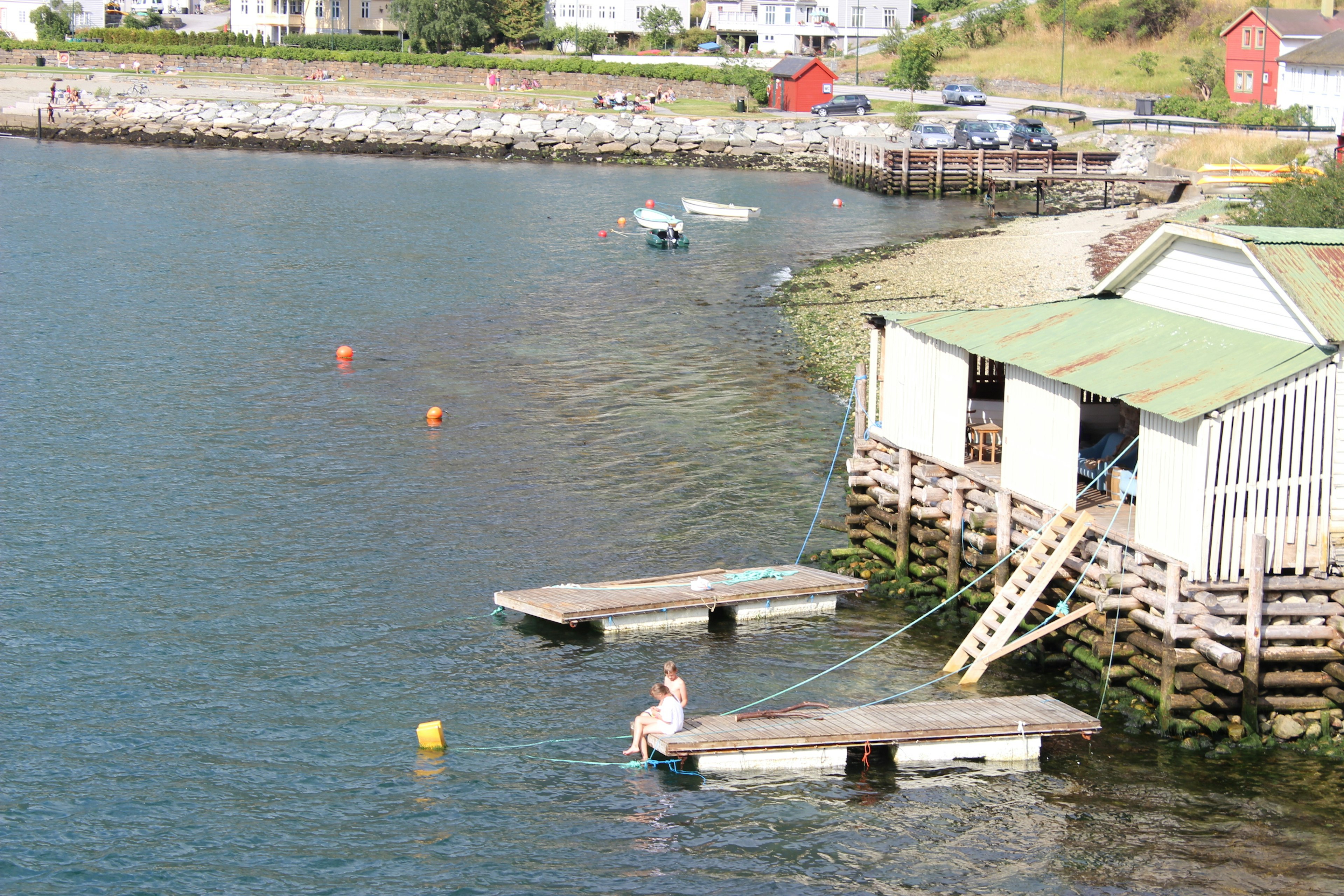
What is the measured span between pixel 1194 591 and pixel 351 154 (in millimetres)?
100330

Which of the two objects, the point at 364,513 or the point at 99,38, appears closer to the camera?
the point at 364,513

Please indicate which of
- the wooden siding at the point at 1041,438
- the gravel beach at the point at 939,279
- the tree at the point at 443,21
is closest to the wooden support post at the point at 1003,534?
the wooden siding at the point at 1041,438

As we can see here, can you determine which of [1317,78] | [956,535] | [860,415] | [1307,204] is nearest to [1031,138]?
[1317,78]

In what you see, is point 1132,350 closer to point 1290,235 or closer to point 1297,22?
point 1290,235

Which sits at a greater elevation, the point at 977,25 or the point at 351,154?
the point at 977,25

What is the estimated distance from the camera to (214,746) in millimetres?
Answer: 20953

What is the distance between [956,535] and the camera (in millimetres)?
25609

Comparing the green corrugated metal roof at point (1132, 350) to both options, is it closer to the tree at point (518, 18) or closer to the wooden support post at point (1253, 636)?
the wooden support post at point (1253, 636)

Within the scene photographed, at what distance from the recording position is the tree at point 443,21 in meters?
141

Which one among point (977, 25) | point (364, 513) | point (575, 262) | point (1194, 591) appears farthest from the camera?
point (977, 25)

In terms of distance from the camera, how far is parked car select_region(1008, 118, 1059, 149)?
286 feet

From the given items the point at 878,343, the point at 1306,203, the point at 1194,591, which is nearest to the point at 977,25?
the point at 1306,203

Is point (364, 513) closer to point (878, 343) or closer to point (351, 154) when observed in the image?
point (878, 343)

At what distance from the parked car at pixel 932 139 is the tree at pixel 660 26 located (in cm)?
6569
